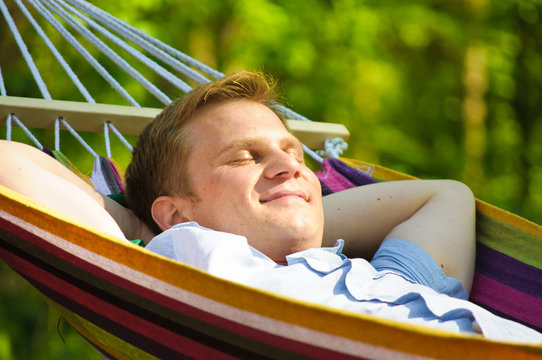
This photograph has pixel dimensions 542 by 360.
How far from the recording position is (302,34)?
488 centimetres

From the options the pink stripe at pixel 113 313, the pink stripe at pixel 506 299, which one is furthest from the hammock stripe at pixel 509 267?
the pink stripe at pixel 113 313

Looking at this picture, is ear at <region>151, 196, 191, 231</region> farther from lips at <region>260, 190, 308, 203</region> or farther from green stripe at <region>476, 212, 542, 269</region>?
green stripe at <region>476, 212, 542, 269</region>

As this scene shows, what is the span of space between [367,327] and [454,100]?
5.75m

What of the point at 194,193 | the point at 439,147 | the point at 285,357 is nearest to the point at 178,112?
the point at 194,193

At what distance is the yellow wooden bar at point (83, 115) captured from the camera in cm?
197

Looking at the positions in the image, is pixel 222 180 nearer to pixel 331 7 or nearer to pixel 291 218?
pixel 291 218

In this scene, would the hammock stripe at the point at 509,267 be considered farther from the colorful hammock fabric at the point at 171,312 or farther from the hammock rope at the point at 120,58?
the colorful hammock fabric at the point at 171,312

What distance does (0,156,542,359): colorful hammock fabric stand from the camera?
799 millimetres

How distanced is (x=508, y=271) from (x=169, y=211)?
0.82m

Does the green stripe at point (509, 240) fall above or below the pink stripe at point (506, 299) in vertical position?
above

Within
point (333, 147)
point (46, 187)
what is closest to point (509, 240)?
point (333, 147)

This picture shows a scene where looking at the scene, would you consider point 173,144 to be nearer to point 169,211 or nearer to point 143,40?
point 169,211

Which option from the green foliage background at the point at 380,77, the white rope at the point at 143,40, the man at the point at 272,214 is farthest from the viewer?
the green foliage background at the point at 380,77

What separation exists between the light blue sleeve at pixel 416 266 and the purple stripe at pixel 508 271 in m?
0.12
